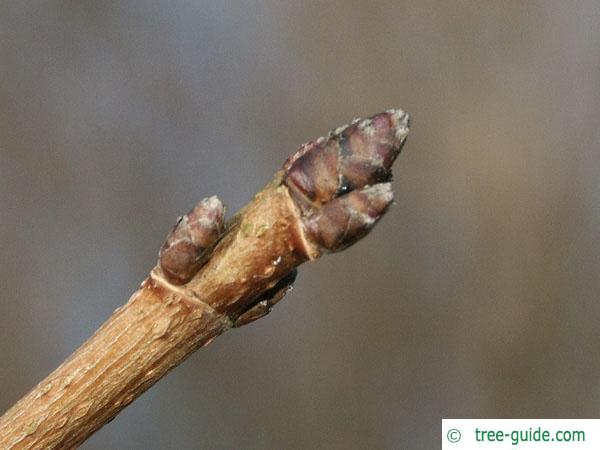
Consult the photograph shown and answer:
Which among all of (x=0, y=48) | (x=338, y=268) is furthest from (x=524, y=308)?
(x=0, y=48)

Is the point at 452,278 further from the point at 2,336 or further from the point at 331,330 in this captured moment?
the point at 2,336

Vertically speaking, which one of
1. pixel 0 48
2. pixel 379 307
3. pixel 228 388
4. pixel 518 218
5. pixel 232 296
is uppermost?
pixel 0 48

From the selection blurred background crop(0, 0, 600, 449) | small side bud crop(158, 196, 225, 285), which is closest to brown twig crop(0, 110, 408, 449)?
small side bud crop(158, 196, 225, 285)

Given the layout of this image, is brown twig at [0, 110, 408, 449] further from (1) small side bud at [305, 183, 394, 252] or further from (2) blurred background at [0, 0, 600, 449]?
(2) blurred background at [0, 0, 600, 449]

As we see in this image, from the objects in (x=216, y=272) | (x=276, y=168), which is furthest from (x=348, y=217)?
(x=276, y=168)

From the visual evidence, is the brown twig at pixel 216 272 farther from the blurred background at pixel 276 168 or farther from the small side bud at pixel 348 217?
the blurred background at pixel 276 168

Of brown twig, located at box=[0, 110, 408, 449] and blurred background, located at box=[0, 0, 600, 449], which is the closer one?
brown twig, located at box=[0, 110, 408, 449]
